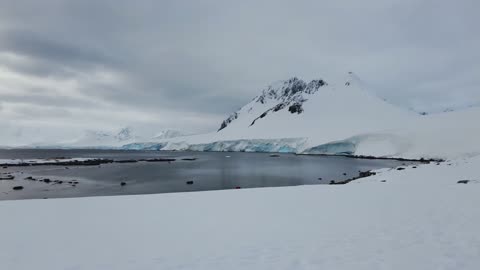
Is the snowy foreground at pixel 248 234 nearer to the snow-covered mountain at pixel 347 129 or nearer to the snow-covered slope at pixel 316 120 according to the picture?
the snow-covered mountain at pixel 347 129

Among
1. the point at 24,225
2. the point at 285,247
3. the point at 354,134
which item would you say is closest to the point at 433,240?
the point at 285,247

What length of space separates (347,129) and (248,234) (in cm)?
11615

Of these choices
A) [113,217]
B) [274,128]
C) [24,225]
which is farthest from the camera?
[274,128]

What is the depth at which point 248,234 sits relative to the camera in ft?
27.5

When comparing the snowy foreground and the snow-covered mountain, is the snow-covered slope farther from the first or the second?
the snowy foreground

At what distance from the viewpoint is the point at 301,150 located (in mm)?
118250

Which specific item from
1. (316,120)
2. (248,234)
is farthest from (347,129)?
(248,234)

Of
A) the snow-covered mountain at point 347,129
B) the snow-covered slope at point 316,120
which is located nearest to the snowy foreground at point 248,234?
the snow-covered mountain at point 347,129

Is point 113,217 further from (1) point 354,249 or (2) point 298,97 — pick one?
(2) point 298,97

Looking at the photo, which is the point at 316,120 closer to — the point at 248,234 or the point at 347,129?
the point at 347,129

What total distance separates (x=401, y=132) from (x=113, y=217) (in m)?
85.1

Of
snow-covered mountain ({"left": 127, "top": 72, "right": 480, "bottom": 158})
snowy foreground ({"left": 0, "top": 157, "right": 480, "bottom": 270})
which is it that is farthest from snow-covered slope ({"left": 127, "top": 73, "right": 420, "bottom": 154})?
snowy foreground ({"left": 0, "top": 157, "right": 480, "bottom": 270})

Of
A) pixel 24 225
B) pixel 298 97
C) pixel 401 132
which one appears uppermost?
pixel 298 97

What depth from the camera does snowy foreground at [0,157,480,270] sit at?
20.3 feet
